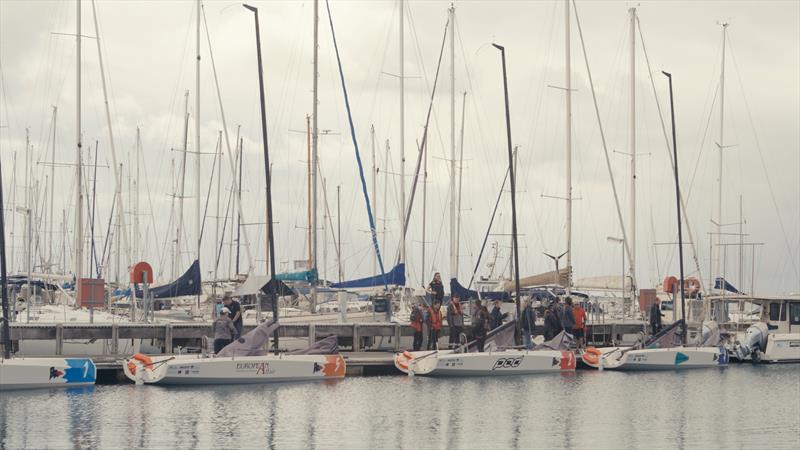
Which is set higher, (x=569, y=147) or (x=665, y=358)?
(x=569, y=147)

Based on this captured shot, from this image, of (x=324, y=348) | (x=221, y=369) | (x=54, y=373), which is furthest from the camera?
(x=324, y=348)

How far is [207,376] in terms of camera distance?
102 feet

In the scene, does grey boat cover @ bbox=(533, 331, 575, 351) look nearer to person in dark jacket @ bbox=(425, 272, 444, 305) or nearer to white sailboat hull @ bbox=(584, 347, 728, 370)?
white sailboat hull @ bbox=(584, 347, 728, 370)

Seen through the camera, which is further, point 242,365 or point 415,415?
point 242,365

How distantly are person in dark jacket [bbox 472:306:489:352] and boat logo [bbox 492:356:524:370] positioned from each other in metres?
0.67

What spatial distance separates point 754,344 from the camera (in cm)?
4269

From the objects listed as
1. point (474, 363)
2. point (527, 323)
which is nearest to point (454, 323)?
point (527, 323)

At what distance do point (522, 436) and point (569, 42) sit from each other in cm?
2692

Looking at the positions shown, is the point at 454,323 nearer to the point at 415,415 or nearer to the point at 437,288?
the point at 437,288

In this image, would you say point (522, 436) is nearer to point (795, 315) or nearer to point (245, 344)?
point (245, 344)

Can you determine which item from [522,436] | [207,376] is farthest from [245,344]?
[522,436]

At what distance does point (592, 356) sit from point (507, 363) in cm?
426

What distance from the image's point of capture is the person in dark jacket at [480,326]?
115 feet

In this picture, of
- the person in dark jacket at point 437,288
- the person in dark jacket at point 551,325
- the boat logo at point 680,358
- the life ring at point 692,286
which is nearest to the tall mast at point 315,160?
the person in dark jacket at point 437,288
